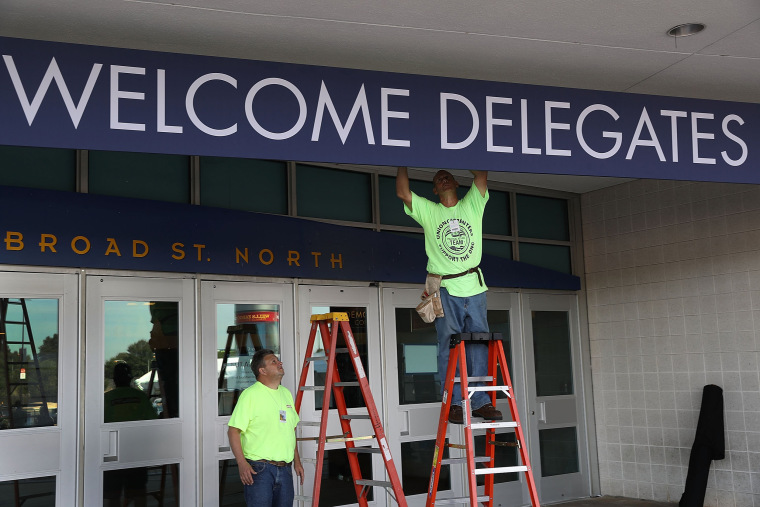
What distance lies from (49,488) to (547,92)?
13.7ft

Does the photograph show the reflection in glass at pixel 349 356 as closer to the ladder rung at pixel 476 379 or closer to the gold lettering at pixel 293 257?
the gold lettering at pixel 293 257

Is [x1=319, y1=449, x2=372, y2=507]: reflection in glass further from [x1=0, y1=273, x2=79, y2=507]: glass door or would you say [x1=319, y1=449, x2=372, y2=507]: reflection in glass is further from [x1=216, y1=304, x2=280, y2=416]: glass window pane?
[x1=0, y1=273, x2=79, y2=507]: glass door

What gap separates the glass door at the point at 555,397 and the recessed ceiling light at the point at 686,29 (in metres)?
4.12

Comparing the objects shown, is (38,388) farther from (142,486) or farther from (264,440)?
(264,440)

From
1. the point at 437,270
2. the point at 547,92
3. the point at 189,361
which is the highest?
the point at 547,92

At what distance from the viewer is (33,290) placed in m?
5.60

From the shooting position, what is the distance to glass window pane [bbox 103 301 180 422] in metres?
5.89

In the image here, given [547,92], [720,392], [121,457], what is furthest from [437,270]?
[720,392]

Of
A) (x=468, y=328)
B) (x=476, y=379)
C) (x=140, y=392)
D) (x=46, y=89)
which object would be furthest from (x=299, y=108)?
(x=140, y=392)

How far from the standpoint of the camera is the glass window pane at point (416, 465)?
23.8 feet

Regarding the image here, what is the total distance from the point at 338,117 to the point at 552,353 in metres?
5.08

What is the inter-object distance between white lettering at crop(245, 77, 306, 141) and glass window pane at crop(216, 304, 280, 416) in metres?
2.60

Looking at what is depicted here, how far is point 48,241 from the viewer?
18.4ft

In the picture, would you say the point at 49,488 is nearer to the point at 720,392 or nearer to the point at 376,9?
the point at 376,9
